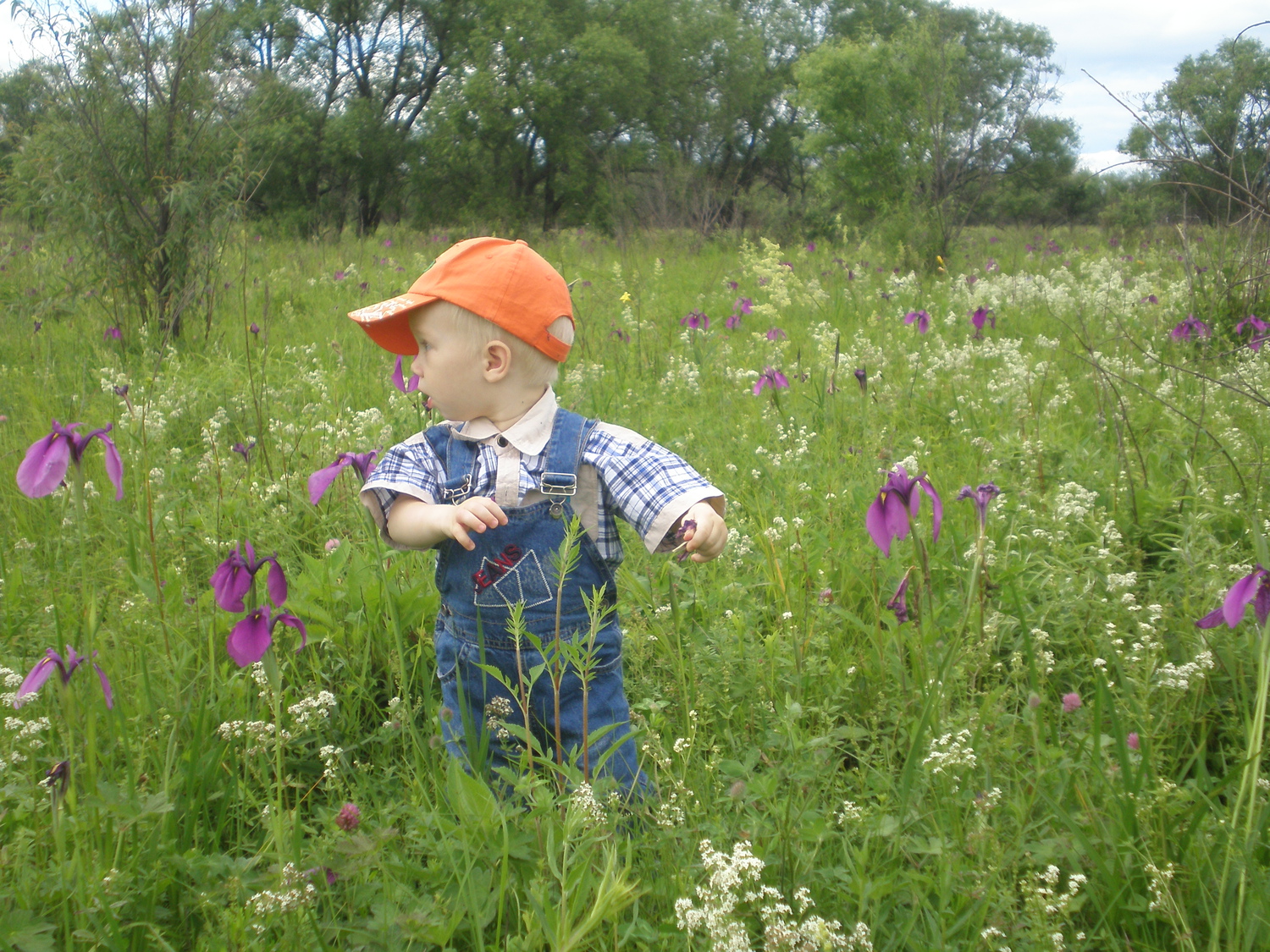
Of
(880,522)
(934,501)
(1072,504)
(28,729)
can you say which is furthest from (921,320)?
(28,729)

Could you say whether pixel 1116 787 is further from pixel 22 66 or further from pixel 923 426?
pixel 22 66

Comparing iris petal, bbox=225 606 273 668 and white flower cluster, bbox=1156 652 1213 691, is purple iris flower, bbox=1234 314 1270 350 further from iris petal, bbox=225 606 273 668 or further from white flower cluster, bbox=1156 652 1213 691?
iris petal, bbox=225 606 273 668

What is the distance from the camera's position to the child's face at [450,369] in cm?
189

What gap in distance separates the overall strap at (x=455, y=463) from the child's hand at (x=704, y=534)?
501 millimetres

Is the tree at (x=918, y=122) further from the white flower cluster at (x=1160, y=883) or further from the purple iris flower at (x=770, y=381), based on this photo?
the white flower cluster at (x=1160, y=883)

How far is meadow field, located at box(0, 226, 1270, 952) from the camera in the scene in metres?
1.35

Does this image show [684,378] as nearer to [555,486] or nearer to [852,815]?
[555,486]

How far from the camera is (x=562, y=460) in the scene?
1.89 meters

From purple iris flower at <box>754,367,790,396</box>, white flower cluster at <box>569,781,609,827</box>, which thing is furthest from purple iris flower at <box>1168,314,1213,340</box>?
white flower cluster at <box>569,781,609,827</box>

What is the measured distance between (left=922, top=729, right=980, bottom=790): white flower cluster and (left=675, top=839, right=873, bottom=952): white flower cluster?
1.13ft

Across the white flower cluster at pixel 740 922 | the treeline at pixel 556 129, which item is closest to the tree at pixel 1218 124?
the treeline at pixel 556 129

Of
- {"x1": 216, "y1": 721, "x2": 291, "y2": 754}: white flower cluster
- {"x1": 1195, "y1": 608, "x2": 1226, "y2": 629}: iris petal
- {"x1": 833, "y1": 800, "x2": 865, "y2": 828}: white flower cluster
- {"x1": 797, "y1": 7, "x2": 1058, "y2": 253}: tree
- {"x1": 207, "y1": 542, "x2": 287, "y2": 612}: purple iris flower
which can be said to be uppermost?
{"x1": 797, "y1": 7, "x2": 1058, "y2": 253}: tree

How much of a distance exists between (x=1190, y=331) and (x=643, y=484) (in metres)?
4.78

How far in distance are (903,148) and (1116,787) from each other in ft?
53.9
